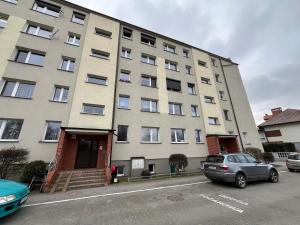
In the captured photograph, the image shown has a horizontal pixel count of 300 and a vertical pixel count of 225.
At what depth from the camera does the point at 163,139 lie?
45.1 feet

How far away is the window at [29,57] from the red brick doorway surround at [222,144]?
56.6 feet

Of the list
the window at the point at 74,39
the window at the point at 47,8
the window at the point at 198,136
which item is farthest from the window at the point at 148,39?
the window at the point at 198,136

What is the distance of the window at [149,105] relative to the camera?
47.5ft

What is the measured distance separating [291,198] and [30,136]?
48.1 ft

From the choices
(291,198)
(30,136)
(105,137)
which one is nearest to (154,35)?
(105,137)

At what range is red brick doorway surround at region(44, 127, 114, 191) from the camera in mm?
8885

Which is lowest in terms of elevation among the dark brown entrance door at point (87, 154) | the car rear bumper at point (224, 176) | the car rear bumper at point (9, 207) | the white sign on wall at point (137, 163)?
the car rear bumper at point (9, 207)

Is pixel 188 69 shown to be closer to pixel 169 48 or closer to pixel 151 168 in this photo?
pixel 169 48

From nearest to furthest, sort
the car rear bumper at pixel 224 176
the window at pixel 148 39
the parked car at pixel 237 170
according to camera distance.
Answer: the car rear bumper at pixel 224 176
the parked car at pixel 237 170
the window at pixel 148 39

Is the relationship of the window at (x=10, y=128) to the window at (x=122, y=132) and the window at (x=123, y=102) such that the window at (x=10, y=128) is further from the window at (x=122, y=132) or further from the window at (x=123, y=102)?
the window at (x=123, y=102)

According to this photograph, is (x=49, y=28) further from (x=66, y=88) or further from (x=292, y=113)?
(x=292, y=113)

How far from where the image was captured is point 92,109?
12.2m

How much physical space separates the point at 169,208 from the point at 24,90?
1263 centimetres

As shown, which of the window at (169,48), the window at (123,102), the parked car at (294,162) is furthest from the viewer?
the window at (169,48)
